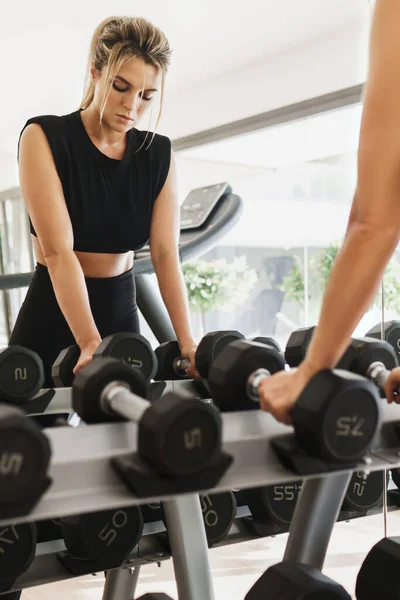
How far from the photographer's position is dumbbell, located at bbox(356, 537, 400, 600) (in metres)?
1.11

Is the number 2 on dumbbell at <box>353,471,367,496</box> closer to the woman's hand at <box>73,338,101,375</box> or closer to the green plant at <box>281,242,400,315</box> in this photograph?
the woman's hand at <box>73,338,101,375</box>

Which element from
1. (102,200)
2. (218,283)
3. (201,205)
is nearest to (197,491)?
(102,200)

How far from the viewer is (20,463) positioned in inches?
25.9

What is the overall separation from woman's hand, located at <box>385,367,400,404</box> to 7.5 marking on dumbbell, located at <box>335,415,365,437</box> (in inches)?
8.5

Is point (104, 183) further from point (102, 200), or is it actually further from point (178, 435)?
point (178, 435)

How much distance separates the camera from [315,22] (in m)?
3.46

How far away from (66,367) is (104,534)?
14.0 inches

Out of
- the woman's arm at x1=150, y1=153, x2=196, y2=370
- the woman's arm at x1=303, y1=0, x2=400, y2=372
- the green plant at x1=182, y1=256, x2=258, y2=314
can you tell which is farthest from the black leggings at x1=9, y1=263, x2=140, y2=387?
the green plant at x1=182, y1=256, x2=258, y2=314

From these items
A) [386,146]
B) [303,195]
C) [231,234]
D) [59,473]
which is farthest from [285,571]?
[231,234]

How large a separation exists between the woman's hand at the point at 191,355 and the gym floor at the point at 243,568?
1036mm

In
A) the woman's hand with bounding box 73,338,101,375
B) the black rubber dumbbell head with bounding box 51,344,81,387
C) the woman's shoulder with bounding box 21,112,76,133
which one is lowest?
the black rubber dumbbell head with bounding box 51,344,81,387

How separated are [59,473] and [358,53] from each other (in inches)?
126

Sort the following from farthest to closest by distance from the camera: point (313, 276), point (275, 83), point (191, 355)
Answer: point (313, 276) → point (275, 83) → point (191, 355)

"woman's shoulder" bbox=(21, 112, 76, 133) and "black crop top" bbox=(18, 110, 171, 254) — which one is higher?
"woman's shoulder" bbox=(21, 112, 76, 133)
